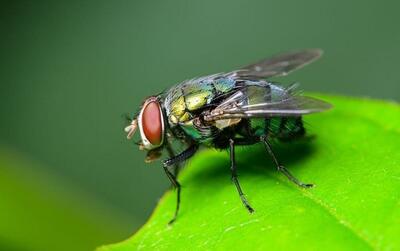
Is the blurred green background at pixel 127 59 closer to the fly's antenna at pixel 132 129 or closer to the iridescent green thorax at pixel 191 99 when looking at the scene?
the fly's antenna at pixel 132 129

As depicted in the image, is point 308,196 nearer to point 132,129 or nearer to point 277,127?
point 277,127

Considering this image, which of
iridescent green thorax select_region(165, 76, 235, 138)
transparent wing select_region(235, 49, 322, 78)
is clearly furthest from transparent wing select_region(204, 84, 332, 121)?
transparent wing select_region(235, 49, 322, 78)

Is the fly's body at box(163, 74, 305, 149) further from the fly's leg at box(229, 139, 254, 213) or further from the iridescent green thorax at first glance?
the fly's leg at box(229, 139, 254, 213)

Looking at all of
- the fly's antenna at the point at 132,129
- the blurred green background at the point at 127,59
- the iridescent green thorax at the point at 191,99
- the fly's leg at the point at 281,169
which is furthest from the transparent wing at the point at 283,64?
the blurred green background at the point at 127,59

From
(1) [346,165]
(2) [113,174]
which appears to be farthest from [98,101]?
(1) [346,165]

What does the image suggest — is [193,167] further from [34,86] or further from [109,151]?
[34,86]
